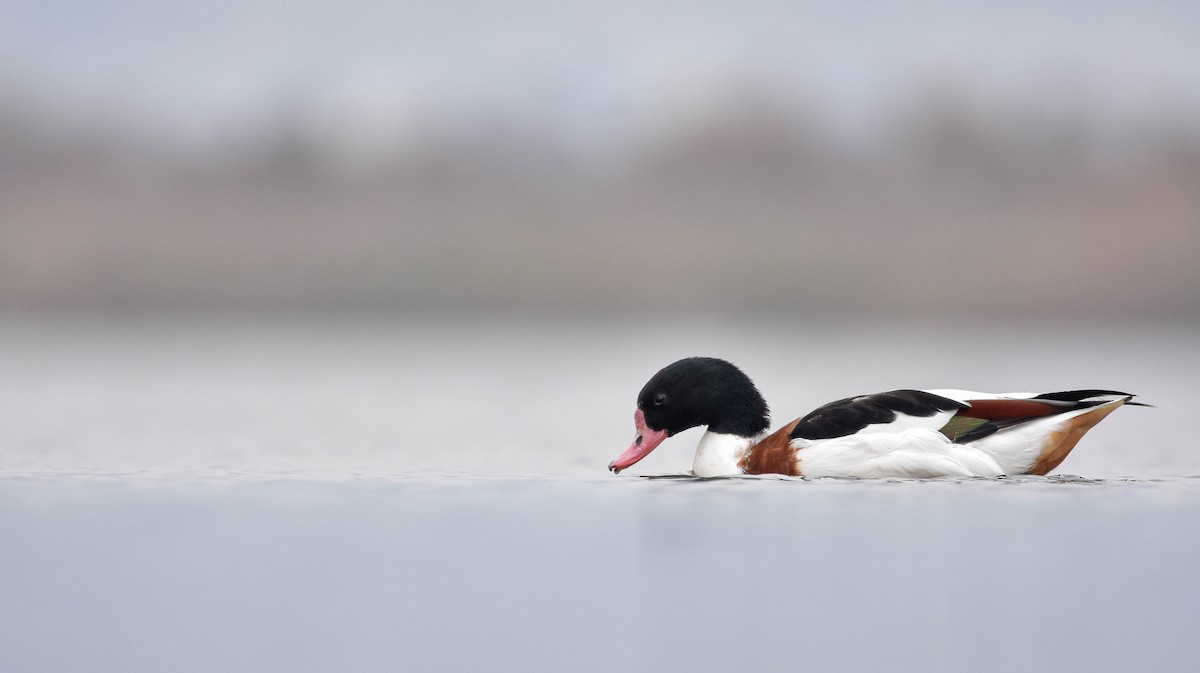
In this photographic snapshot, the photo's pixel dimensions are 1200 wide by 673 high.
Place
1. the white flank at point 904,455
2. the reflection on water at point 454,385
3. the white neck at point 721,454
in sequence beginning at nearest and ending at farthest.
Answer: the white flank at point 904,455
the white neck at point 721,454
the reflection on water at point 454,385

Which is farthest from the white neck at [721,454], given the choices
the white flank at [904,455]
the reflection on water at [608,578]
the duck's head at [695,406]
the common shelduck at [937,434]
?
the white flank at [904,455]

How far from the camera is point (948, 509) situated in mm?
7559

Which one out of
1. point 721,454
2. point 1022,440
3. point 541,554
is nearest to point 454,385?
point 721,454

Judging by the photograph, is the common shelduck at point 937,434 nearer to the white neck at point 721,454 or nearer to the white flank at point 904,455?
the white flank at point 904,455

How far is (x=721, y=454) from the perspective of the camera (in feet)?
29.1

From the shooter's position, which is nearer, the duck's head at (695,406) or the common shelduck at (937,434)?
the common shelduck at (937,434)

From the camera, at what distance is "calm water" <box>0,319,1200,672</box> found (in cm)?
527

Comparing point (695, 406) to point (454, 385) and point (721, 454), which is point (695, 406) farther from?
point (454, 385)

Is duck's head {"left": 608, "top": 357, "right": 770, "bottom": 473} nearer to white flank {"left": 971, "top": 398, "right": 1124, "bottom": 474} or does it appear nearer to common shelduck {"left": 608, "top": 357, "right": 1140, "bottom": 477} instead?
common shelduck {"left": 608, "top": 357, "right": 1140, "bottom": 477}

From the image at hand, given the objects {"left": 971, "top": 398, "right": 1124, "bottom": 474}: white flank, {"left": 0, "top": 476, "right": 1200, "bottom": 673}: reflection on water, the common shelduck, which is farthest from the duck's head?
{"left": 971, "top": 398, "right": 1124, "bottom": 474}: white flank

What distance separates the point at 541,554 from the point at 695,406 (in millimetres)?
2524

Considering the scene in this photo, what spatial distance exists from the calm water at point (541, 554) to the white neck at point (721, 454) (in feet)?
0.99

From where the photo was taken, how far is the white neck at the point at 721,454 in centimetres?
884

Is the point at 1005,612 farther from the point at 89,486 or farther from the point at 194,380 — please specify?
the point at 194,380
